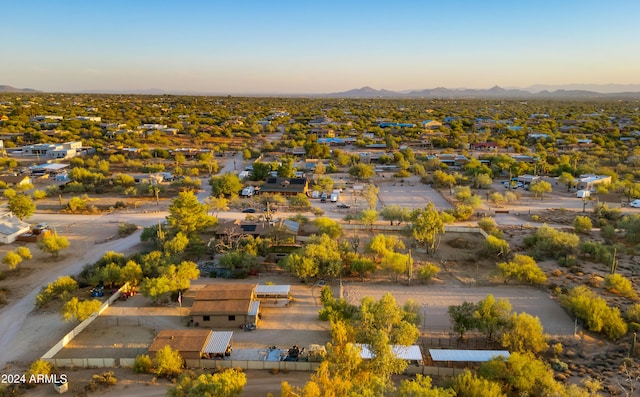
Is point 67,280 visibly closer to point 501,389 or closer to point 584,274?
→ point 501,389

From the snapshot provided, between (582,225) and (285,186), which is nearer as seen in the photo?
(582,225)

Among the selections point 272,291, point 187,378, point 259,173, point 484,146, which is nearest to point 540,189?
point 259,173

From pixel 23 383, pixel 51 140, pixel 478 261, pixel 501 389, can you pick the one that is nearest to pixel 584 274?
pixel 478 261

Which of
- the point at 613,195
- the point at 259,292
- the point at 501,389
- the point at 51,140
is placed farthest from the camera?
the point at 51,140

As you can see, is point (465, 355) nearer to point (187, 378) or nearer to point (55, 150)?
point (187, 378)

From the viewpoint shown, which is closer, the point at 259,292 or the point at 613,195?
the point at 259,292

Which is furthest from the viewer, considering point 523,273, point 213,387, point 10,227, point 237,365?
point 10,227
